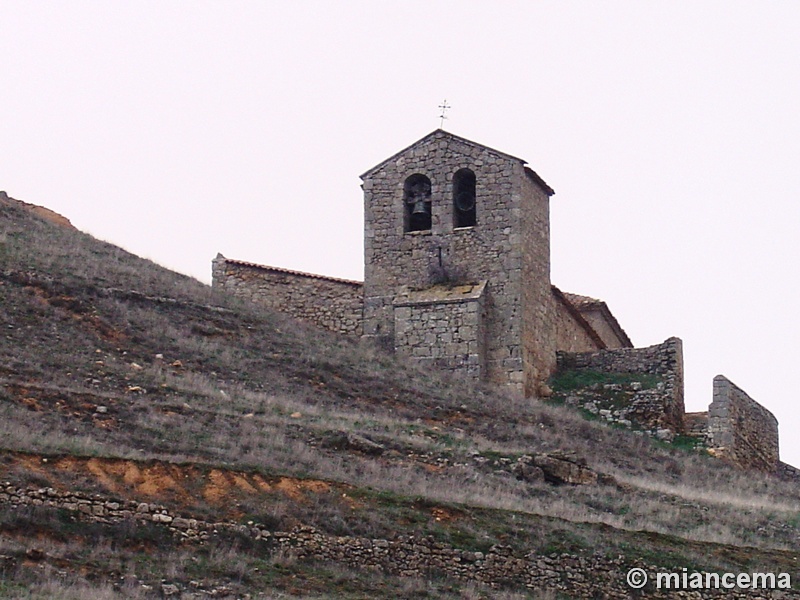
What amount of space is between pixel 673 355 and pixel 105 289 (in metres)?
12.1

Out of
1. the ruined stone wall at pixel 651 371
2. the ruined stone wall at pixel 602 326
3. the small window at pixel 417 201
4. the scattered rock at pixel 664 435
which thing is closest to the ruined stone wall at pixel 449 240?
the small window at pixel 417 201

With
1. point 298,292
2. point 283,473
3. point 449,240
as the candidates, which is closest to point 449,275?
point 449,240

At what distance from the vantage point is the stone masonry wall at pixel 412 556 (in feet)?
63.7


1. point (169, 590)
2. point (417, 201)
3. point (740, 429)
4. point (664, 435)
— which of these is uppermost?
point (417, 201)

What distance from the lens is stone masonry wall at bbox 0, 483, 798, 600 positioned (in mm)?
19406

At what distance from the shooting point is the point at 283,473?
871 inches

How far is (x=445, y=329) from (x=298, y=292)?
4196mm

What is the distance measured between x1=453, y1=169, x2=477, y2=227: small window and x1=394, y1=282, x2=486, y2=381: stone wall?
1747 mm

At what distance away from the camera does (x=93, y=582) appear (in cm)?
1758

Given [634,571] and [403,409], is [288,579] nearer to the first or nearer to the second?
[634,571]

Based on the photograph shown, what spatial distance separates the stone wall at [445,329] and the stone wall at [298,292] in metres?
1.63

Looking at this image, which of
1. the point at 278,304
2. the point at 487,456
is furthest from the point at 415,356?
the point at 487,456

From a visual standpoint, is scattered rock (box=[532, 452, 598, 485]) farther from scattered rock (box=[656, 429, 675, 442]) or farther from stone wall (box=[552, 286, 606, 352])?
stone wall (box=[552, 286, 606, 352])

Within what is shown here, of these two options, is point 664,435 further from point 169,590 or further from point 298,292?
point 169,590
